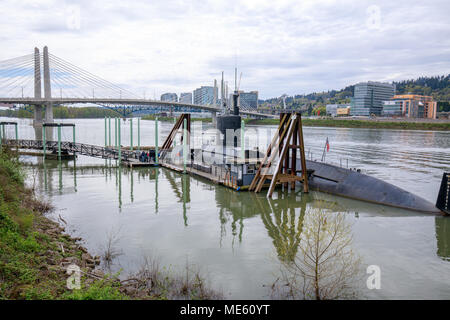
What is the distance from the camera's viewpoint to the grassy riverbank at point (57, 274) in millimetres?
7863

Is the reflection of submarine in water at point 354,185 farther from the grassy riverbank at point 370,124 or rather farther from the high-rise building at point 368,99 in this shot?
the high-rise building at point 368,99

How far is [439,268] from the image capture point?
1167 cm

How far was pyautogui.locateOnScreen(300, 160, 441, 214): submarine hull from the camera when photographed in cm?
1830

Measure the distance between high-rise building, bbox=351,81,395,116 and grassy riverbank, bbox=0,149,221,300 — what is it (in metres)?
165

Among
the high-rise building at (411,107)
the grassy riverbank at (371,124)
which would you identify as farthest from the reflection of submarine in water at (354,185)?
Answer: the high-rise building at (411,107)

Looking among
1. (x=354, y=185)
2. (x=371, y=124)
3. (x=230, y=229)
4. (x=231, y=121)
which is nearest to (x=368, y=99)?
(x=371, y=124)

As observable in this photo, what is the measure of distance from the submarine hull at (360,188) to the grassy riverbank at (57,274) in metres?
12.8

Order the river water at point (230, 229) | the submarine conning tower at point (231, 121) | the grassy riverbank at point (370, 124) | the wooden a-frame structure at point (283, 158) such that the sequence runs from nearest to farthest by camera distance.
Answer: the river water at point (230, 229)
the wooden a-frame structure at point (283, 158)
the submarine conning tower at point (231, 121)
the grassy riverbank at point (370, 124)

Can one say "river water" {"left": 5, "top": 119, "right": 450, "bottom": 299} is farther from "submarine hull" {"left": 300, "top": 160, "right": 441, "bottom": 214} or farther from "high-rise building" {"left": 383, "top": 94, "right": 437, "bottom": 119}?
"high-rise building" {"left": 383, "top": 94, "right": 437, "bottom": 119}

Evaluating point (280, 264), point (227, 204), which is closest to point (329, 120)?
point (227, 204)

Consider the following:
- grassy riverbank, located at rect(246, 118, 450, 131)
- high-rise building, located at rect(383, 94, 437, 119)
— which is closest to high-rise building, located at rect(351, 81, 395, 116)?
high-rise building, located at rect(383, 94, 437, 119)

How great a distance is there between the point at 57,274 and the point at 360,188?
16711 millimetres
